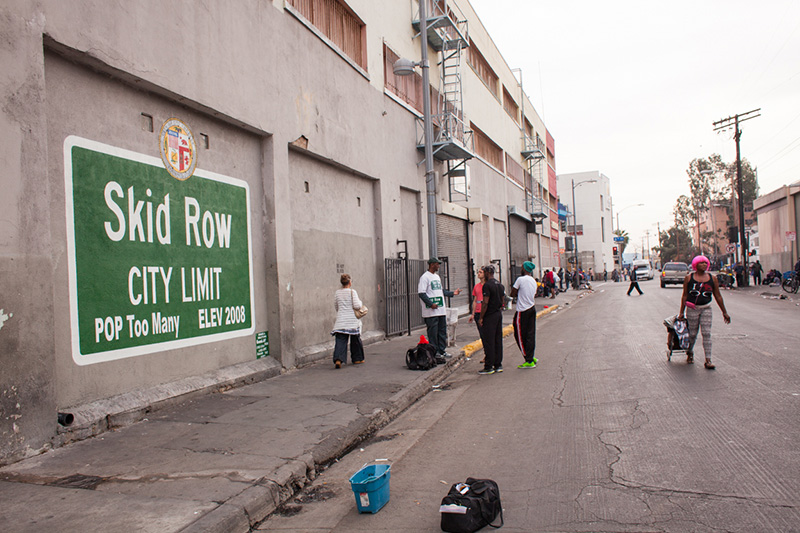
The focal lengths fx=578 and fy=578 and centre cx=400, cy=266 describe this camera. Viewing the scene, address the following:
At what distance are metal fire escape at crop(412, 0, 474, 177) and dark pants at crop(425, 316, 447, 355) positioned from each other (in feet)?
25.5

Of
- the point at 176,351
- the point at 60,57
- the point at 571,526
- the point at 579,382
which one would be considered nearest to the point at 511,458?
the point at 571,526

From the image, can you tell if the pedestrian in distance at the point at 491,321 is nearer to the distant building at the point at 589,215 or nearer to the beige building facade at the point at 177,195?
the beige building facade at the point at 177,195

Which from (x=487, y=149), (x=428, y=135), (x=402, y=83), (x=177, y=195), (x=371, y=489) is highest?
(x=487, y=149)

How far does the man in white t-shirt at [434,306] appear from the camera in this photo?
10.7 metres

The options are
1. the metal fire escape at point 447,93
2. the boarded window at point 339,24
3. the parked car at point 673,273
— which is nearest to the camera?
the boarded window at point 339,24

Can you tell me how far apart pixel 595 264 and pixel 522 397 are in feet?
282

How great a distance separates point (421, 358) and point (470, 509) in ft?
20.4

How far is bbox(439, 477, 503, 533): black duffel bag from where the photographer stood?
3598 millimetres

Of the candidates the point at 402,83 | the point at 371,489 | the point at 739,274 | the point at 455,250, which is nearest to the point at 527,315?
the point at 371,489

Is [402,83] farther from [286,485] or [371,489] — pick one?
[371,489]

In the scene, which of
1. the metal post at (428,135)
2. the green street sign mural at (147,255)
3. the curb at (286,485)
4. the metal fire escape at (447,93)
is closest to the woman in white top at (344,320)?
the green street sign mural at (147,255)

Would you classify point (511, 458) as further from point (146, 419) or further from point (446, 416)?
point (146, 419)

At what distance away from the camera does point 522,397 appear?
7.68m

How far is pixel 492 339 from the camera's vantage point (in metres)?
9.93
